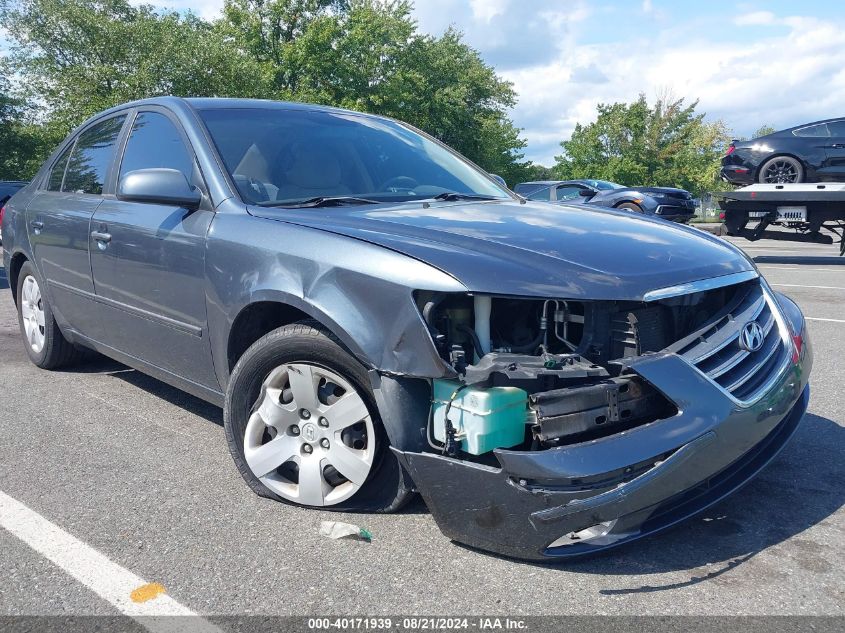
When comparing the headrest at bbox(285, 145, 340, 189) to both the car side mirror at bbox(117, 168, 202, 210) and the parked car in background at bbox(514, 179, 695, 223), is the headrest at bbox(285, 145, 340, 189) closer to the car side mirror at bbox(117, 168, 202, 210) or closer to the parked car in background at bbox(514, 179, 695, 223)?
the car side mirror at bbox(117, 168, 202, 210)

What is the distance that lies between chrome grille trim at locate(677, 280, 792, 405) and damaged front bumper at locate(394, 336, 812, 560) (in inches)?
2.5

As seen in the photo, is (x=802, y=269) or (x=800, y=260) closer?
(x=802, y=269)

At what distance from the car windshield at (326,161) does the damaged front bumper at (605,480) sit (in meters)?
1.46

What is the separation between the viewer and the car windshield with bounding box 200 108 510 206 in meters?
3.37

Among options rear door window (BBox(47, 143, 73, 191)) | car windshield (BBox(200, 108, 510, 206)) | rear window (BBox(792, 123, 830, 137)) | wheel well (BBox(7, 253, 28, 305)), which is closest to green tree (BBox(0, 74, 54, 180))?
rear window (BBox(792, 123, 830, 137))

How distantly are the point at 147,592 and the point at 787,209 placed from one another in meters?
12.3

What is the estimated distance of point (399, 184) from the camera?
12.1ft

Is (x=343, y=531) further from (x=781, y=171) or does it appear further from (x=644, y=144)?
(x=644, y=144)

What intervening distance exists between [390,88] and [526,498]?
37189 mm

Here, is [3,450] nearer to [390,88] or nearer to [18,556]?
[18,556]

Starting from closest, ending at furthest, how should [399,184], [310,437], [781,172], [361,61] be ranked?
1. [310,437]
2. [399,184]
3. [781,172]
4. [361,61]

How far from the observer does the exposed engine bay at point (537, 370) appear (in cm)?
225

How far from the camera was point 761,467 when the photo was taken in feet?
8.71

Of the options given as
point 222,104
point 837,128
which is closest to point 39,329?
point 222,104
